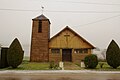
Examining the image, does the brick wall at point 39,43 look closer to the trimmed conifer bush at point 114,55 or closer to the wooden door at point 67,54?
the wooden door at point 67,54

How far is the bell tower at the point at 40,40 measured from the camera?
3872cm

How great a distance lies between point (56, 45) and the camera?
131 ft

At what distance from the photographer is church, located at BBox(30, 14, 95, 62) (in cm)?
3891

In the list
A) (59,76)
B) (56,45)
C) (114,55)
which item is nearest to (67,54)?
(56,45)

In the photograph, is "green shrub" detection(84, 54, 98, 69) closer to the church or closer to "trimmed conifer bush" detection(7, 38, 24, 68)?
"trimmed conifer bush" detection(7, 38, 24, 68)

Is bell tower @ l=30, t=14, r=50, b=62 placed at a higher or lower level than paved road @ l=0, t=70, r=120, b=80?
higher

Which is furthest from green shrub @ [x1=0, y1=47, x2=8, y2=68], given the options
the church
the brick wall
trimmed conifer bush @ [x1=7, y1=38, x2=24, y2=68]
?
the church

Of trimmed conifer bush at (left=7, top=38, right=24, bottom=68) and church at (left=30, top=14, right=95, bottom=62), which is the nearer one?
trimmed conifer bush at (left=7, top=38, right=24, bottom=68)

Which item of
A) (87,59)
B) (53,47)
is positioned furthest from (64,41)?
(87,59)

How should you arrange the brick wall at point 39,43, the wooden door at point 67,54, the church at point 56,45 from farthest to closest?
the wooden door at point 67,54
the church at point 56,45
the brick wall at point 39,43

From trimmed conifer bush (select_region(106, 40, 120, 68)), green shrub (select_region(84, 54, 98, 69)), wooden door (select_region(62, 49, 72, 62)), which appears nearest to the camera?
trimmed conifer bush (select_region(106, 40, 120, 68))

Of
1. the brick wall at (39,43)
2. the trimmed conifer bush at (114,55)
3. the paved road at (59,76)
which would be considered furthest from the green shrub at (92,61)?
the brick wall at (39,43)

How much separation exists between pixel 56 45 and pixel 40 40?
3.09 metres

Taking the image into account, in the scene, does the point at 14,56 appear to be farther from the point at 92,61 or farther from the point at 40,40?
the point at 40,40
